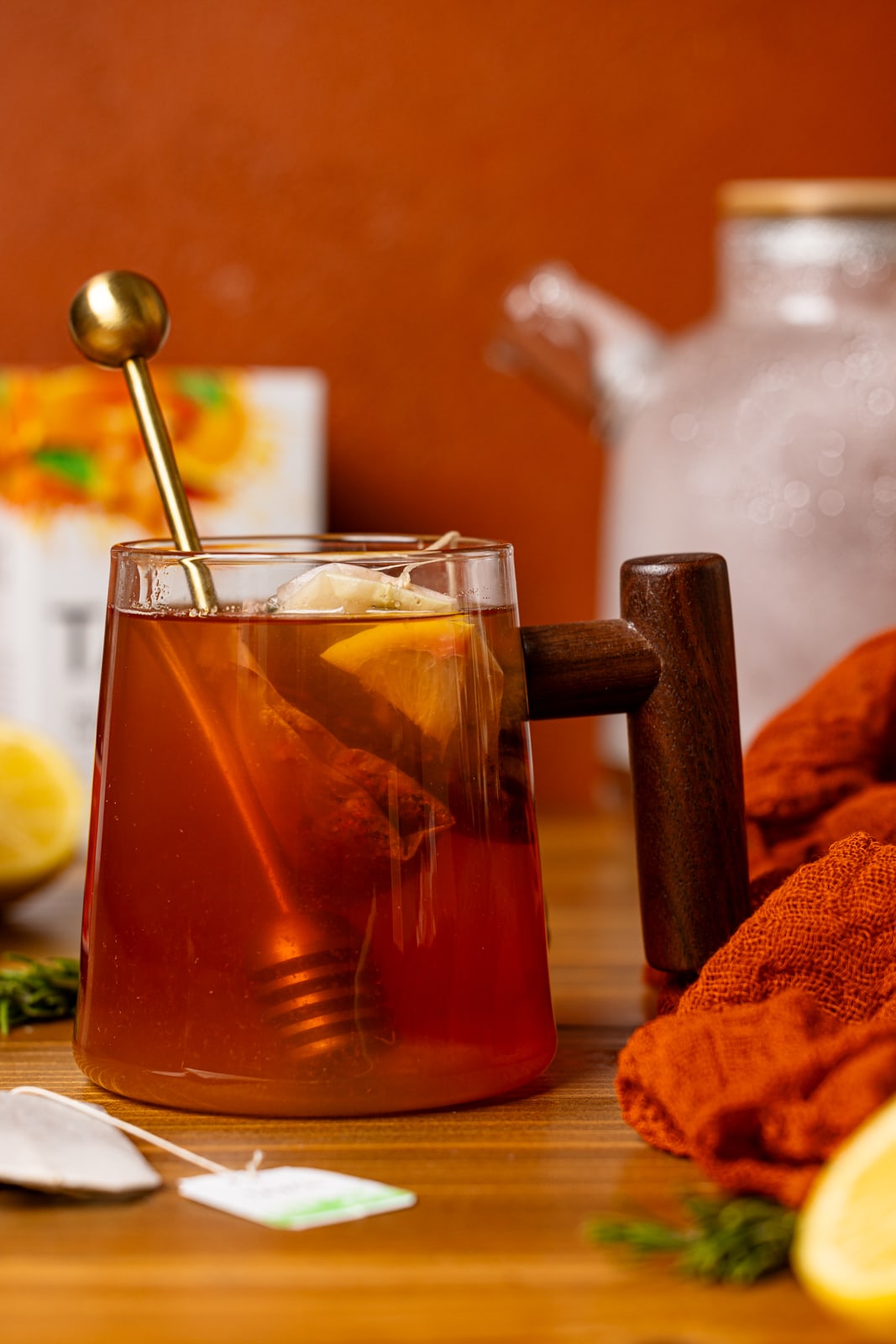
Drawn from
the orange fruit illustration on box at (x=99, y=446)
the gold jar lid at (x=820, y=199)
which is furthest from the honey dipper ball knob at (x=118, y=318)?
the gold jar lid at (x=820, y=199)

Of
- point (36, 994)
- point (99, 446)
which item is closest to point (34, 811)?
point (36, 994)

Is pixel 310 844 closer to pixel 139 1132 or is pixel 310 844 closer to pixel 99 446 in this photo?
pixel 139 1132

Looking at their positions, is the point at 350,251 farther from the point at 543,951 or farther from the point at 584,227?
the point at 543,951

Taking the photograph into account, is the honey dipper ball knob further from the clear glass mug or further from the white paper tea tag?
the white paper tea tag

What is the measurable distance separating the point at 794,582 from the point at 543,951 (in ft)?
1.58

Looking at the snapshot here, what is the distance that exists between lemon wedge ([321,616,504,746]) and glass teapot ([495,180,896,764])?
0.49 meters

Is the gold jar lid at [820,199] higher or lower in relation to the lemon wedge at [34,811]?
higher

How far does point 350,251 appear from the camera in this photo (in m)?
1.18

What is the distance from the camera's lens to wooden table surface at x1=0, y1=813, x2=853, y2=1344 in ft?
1.18

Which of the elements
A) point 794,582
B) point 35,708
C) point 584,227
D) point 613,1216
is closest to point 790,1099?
point 613,1216

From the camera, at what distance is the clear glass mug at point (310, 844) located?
49 cm

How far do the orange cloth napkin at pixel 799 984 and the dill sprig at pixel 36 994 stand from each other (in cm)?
25

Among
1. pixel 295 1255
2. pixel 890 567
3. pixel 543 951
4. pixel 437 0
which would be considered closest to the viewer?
pixel 295 1255

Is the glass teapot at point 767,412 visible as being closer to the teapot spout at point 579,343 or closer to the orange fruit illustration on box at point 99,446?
the teapot spout at point 579,343
